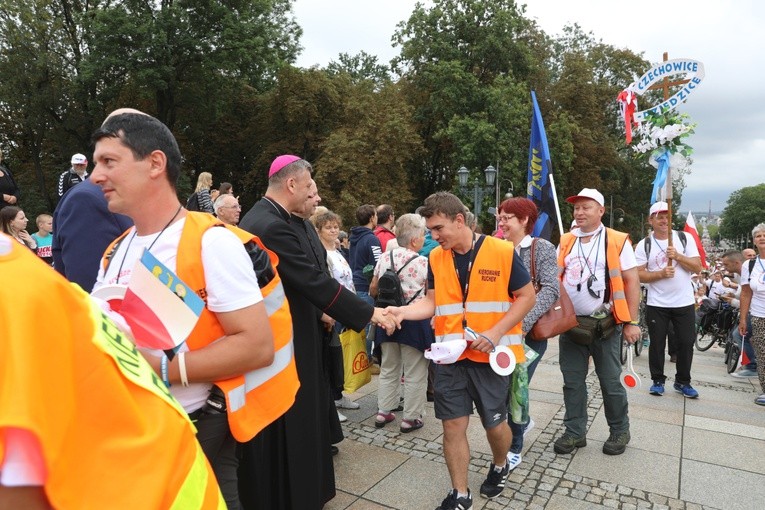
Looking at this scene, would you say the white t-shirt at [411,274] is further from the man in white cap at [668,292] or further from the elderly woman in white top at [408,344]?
the man in white cap at [668,292]

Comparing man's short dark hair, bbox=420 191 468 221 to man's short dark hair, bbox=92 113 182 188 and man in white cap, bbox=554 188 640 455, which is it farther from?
man's short dark hair, bbox=92 113 182 188

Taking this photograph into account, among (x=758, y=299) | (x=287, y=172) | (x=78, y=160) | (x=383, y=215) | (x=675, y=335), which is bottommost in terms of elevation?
(x=675, y=335)

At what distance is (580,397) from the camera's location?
4.30 metres

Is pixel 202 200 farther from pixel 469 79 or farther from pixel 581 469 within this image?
pixel 469 79

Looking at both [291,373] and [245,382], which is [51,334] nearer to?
[245,382]

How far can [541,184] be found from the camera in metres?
9.92

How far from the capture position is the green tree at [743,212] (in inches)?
3543

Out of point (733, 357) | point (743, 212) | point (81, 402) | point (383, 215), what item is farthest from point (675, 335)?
point (743, 212)

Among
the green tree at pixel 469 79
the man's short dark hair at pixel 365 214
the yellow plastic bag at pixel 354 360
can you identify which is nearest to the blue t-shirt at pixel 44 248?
the man's short dark hair at pixel 365 214

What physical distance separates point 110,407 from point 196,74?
24.9 metres

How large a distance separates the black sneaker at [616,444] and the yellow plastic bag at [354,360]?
6.98ft

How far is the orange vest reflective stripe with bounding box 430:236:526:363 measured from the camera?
327cm

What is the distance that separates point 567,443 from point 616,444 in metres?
0.39

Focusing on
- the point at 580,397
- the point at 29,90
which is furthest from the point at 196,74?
the point at 580,397
